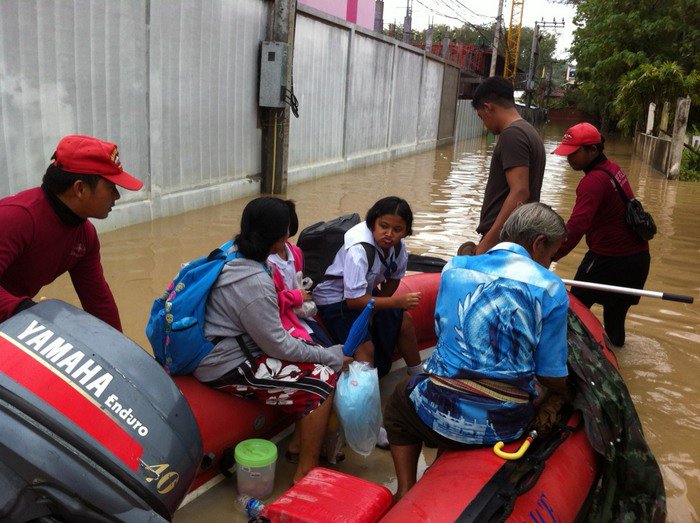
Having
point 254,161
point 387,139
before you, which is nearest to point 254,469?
point 254,161

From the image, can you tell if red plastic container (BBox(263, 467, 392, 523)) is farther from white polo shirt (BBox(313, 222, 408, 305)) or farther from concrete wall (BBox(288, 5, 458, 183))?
concrete wall (BBox(288, 5, 458, 183))

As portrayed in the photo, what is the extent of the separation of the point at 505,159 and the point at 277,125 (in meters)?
6.40

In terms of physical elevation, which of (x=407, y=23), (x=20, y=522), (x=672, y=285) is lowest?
(x=672, y=285)

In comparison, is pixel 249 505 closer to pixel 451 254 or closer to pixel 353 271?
pixel 353 271

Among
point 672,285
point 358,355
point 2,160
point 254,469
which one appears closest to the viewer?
point 254,469

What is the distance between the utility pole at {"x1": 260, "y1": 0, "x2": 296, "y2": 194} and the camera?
938 centimetres

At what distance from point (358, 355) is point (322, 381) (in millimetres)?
567

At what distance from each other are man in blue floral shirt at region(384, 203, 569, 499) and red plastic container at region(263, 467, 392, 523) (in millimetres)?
390

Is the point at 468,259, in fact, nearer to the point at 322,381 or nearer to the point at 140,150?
the point at 322,381

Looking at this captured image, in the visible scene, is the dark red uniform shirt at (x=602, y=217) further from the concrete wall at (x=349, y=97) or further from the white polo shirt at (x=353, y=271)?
the concrete wall at (x=349, y=97)

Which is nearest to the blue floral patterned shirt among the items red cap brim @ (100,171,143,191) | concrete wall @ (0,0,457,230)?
red cap brim @ (100,171,143,191)

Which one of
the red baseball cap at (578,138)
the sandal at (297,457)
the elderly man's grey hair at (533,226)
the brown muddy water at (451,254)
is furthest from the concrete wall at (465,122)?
the elderly man's grey hair at (533,226)

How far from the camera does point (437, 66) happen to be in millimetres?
20766

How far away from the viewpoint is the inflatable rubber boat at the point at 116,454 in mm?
1653
